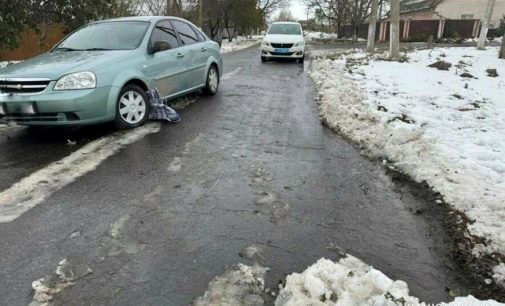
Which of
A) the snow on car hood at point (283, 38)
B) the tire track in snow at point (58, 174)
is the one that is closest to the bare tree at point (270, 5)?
the snow on car hood at point (283, 38)

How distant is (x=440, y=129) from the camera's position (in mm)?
5965


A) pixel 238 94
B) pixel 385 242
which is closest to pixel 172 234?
pixel 385 242

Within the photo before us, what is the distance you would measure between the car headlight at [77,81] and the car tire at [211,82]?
3.33 meters

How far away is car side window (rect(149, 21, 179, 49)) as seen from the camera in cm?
688

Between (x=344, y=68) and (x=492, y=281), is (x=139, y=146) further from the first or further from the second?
(x=344, y=68)

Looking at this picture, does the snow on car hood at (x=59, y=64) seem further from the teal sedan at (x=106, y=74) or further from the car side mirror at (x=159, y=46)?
the car side mirror at (x=159, y=46)

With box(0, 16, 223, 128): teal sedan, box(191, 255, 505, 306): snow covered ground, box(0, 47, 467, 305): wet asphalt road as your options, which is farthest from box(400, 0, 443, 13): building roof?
box(191, 255, 505, 306): snow covered ground

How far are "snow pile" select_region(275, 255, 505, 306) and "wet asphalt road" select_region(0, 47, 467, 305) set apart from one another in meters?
0.20

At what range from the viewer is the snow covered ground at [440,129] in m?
3.63

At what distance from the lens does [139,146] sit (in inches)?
211

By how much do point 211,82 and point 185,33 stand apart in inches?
48.0

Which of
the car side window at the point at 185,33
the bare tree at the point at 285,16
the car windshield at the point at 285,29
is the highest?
the car side window at the point at 185,33

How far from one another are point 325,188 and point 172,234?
5.43ft

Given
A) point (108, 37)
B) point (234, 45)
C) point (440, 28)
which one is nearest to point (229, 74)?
point (108, 37)
